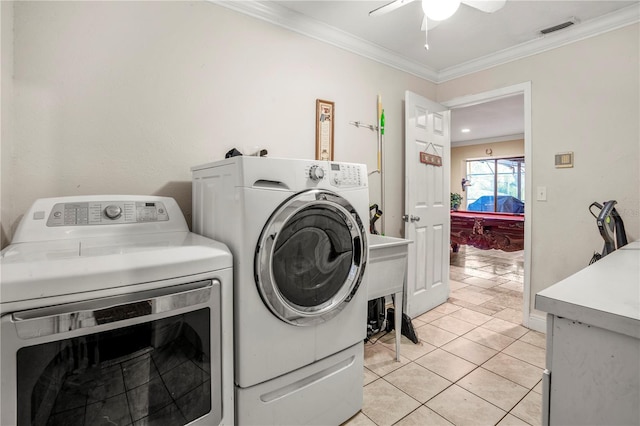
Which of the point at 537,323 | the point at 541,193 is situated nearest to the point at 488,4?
the point at 541,193

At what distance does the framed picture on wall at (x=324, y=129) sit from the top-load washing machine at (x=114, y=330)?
1.49m

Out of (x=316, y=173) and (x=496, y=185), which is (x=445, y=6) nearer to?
(x=316, y=173)

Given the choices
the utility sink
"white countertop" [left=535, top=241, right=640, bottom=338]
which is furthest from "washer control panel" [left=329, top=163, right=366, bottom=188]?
"white countertop" [left=535, top=241, right=640, bottom=338]

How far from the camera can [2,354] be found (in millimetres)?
752

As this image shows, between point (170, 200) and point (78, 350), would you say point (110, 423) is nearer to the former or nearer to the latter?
point (78, 350)

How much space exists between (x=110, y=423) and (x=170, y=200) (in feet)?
3.39

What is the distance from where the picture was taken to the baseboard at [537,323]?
2.63 metres

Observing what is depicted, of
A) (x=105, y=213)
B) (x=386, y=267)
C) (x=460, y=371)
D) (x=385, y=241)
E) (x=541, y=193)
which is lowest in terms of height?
(x=460, y=371)

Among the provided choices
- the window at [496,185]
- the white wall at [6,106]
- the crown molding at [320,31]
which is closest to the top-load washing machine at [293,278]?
the white wall at [6,106]

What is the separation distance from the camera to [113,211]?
146 centimetres

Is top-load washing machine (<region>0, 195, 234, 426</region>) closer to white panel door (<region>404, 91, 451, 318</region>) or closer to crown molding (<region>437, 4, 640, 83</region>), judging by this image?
white panel door (<region>404, 91, 451, 318</region>)

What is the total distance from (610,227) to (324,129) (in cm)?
226

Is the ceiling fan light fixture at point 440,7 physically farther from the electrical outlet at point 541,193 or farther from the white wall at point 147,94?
the electrical outlet at point 541,193

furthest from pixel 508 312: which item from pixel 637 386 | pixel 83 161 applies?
pixel 83 161
